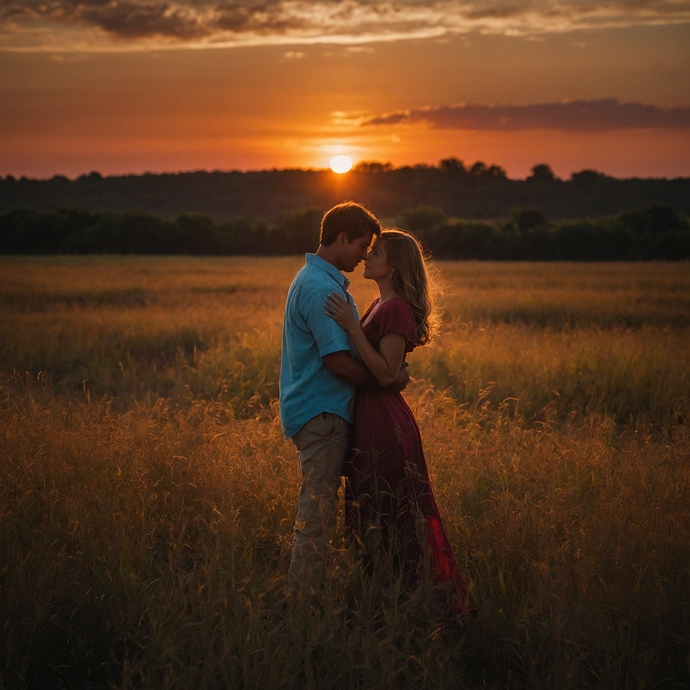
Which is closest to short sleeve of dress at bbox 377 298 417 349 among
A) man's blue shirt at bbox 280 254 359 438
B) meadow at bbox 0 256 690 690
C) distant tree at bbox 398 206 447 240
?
man's blue shirt at bbox 280 254 359 438

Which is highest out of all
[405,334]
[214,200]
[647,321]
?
[214,200]

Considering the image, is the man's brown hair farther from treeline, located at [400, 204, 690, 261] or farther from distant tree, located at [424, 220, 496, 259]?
distant tree, located at [424, 220, 496, 259]

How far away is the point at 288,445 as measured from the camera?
5199 millimetres

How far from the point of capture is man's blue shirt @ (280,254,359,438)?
2906mm

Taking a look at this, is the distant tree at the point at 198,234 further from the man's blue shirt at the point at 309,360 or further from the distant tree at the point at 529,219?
the man's blue shirt at the point at 309,360

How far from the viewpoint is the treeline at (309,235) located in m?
53.3

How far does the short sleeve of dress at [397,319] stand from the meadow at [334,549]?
123cm

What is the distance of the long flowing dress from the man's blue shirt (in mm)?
158

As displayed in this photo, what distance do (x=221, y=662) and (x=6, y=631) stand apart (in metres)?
1.21

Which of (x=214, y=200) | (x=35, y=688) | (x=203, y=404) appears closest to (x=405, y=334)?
(x=35, y=688)

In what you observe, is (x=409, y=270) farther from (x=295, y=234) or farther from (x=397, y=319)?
(x=295, y=234)

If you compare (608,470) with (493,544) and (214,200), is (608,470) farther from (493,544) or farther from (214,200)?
(214,200)

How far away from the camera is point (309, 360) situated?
3021mm

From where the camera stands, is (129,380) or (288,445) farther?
(129,380)
